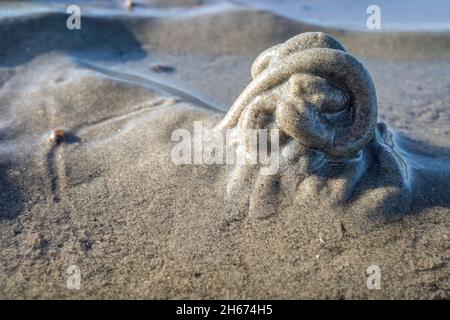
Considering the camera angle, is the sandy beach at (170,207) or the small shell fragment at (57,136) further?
the small shell fragment at (57,136)

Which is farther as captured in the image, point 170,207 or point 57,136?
point 57,136

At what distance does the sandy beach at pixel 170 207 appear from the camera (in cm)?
267

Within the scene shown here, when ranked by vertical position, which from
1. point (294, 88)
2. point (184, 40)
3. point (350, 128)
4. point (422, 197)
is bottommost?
point (422, 197)

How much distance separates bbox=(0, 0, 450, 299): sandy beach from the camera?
2666 mm

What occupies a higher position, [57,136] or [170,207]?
[57,136]

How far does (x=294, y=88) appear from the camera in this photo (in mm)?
3035

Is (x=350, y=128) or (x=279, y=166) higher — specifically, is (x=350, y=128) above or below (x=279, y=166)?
above

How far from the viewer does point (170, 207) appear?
317 centimetres

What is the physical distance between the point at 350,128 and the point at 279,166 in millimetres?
559

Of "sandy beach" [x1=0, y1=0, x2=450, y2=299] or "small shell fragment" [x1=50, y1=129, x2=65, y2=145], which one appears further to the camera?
"small shell fragment" [x1=50, y1=129, x2=65, y2=145]
